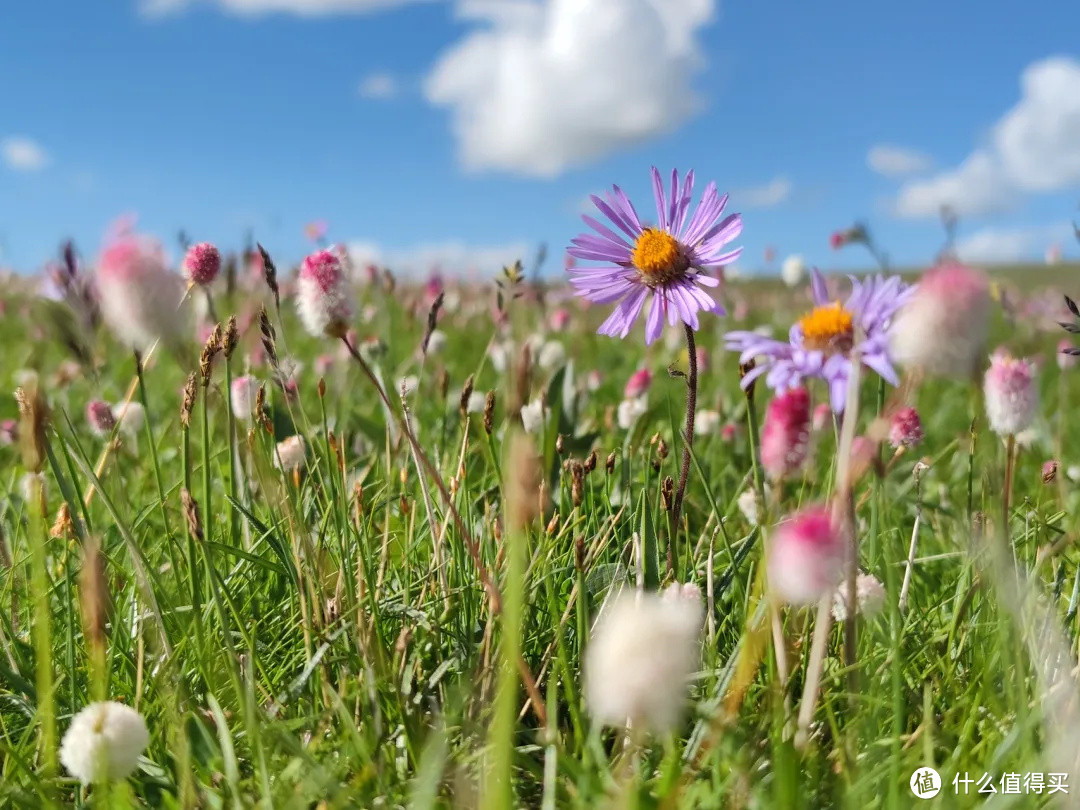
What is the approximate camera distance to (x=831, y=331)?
1.27 m

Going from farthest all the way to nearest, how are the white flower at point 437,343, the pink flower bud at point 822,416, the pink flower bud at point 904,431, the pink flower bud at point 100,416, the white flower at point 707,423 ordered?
the white flower at point 437,343, the white flower at point 707,423, the pink flower bud at point 822,416, the pink flower bud at point 100,416, the pink flower bud at point 904,431

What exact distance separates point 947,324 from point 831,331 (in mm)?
317

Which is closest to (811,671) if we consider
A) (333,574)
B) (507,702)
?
(507,702)

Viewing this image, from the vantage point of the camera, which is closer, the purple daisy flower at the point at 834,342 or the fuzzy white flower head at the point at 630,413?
the purple daisy flower at the point at 834,342

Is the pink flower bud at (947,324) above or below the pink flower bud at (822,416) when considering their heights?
below

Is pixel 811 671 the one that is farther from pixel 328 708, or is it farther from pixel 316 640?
pixel 316 640

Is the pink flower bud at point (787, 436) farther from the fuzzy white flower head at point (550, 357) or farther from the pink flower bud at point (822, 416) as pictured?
the fuzzy white flower head at point (550, 357)

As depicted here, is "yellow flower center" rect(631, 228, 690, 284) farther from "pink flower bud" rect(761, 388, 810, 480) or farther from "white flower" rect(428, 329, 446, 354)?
"white flower" rect(428, 329, 446, 354)

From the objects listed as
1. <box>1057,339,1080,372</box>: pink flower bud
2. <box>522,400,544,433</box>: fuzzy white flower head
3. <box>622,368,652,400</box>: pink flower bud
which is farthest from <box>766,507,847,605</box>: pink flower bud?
<box>622,368,652,400</box>: pink flower bud

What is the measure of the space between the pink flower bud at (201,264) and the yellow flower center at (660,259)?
799mm

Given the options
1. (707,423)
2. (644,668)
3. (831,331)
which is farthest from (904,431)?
(707,423)

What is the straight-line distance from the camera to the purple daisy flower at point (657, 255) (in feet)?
5.49

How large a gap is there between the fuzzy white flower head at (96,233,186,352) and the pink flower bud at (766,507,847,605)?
765mm

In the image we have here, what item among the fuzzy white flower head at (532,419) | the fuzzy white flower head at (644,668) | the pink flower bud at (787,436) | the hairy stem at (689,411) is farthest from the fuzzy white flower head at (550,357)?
the fuzzy white flower head at (644,668)
